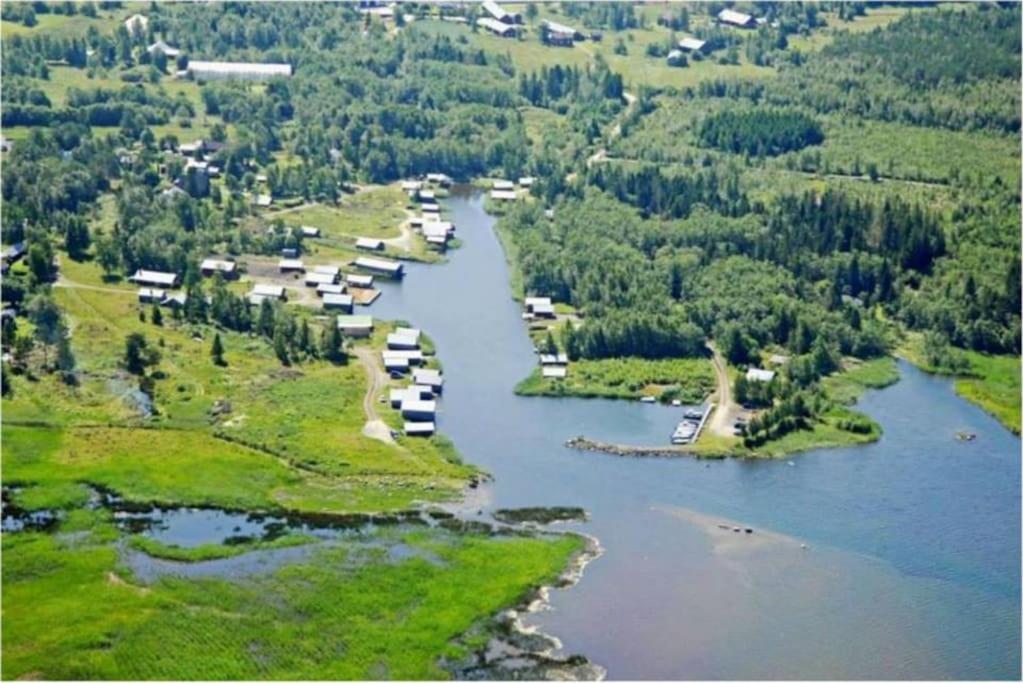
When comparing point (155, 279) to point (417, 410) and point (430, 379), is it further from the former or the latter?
point (417, 410)

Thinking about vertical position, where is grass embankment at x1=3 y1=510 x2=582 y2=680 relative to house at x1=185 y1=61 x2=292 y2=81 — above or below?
below

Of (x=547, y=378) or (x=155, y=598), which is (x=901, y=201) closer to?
(x=547, y=378)

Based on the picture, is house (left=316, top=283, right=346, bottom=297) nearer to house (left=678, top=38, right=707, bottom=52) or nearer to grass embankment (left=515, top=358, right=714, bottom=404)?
grass embankment (left=515, top=358, right=714, bottom=404)

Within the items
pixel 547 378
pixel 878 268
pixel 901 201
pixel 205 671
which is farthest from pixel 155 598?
pixel 901 201

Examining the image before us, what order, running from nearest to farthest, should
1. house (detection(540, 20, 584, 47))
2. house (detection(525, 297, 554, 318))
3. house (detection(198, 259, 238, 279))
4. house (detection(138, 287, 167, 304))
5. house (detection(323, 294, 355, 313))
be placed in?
1. house (detection(138, 287, 167, 304))
2. house (detection(323, 294, 355, 313))
3. house (detection(525, 297, 554, 318))
4. house (detection(198, 259, 238, 279))
5. house (detection(540, 20, 584, 47))

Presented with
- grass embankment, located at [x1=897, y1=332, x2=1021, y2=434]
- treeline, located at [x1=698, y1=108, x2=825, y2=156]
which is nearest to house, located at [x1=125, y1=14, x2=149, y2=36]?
treeline, located at [x1=698, y1=108, x2=825, y2=156]

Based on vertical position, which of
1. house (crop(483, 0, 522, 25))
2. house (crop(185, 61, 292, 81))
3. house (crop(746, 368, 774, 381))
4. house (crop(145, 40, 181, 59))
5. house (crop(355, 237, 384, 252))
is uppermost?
house (crop(483, 0, 522, 25))

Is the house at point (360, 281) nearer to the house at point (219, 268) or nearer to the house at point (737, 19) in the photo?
the house at point (219, 268)

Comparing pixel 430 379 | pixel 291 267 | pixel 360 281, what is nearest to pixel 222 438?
pixel 430 379

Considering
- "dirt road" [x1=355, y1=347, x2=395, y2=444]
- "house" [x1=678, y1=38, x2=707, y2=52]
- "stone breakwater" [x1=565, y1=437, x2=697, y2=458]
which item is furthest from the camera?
"house" [x1=678, y1=38, x2=707, y2=52]
